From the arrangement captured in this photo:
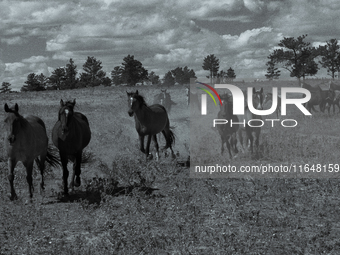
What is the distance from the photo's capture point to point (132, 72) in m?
71.5

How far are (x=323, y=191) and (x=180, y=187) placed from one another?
330 cm

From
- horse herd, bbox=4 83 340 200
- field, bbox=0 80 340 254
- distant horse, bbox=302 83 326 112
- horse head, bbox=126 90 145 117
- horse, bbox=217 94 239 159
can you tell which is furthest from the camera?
distant horse, bbox=302 83 326 112

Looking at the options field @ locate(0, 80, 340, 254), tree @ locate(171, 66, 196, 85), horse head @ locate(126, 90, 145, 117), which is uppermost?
tree @ locate(171, 66, 196, 85)

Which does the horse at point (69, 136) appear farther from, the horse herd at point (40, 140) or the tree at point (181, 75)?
the tree at point (181, 75)

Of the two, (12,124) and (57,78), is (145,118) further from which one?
(57,78)

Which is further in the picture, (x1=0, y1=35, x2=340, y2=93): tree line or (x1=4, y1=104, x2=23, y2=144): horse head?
(x1=0, y1=35, x2=340, y2=93): tree line

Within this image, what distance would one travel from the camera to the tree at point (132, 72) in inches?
2800

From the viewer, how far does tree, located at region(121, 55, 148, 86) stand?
71125 mm

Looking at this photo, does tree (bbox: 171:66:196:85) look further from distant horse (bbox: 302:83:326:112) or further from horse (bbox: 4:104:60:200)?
horse (bbox: 4:104:60:200)

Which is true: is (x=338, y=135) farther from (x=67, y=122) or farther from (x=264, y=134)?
(x=67, y=122)

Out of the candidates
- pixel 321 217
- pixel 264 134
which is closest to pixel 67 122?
pixel 321 217

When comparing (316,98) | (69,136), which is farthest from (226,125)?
(316,98)

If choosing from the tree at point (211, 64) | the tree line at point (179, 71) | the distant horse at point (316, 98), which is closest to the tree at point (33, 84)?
the tree line at point (179, 71)

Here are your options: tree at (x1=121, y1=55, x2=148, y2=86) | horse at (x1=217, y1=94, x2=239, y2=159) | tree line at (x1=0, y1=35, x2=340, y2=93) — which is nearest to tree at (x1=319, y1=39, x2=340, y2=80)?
tree line at (x1=0, y1=35, x2=340, y2=93)
